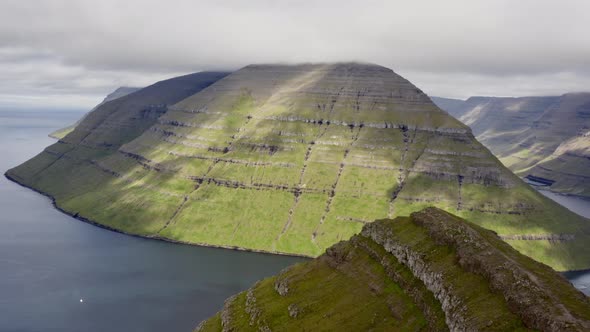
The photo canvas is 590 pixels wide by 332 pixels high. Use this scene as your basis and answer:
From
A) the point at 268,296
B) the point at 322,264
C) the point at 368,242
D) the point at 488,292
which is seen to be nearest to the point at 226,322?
the point at 268,296

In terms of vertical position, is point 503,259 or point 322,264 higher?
point 503,259

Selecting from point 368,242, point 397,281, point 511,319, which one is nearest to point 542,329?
point 511,319

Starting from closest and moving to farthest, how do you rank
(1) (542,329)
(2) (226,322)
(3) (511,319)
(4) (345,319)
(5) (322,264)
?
(1) (542,329) < (3) (511,319) < (4) (345,319) < (2) (226,322) < (5) (322,264)

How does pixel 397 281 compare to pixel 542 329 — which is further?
pixel 397 281

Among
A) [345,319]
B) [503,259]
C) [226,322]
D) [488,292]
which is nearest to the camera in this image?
[488,292]

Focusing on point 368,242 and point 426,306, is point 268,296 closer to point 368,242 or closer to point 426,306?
point 368,242

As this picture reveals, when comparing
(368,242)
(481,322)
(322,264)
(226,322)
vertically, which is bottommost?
(226,322)
